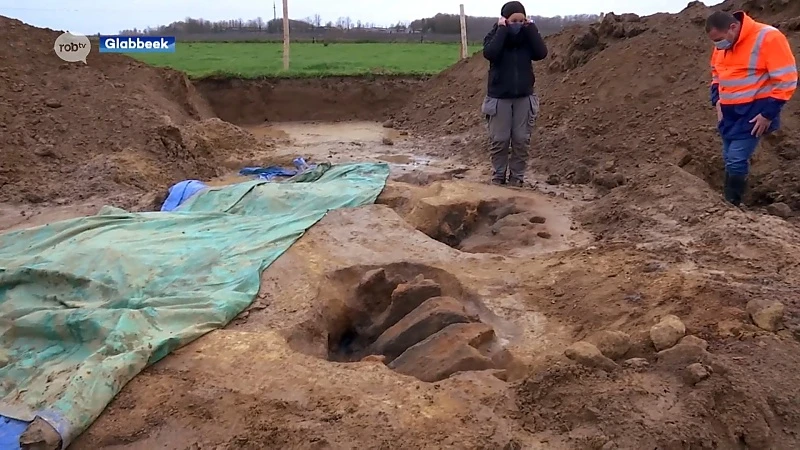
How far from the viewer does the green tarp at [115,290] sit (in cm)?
302

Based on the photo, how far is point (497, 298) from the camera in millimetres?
4176

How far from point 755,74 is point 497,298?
268cm

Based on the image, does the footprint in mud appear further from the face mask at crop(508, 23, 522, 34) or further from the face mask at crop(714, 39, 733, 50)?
the face mask at crop(508, 23, 522, 34)

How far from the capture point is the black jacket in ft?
21.3

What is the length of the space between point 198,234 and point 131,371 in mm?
1944

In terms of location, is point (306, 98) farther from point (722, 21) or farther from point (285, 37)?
point (722, 21)

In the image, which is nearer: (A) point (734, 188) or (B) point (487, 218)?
(A) point (734, 188)

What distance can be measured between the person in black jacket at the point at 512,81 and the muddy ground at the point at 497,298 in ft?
1.79

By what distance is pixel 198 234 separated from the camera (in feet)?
16.0

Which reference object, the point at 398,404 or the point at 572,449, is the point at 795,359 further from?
the point at 398,404

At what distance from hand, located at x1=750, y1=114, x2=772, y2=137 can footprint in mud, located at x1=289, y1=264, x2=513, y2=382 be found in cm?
261

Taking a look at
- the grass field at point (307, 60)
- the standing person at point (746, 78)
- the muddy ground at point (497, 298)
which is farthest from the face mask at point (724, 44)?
the grass field at point (307, 60)

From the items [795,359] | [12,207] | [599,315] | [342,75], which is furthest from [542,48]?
[342,75]

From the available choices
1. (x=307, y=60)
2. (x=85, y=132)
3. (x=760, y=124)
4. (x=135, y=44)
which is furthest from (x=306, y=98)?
(x=760, y=124)
